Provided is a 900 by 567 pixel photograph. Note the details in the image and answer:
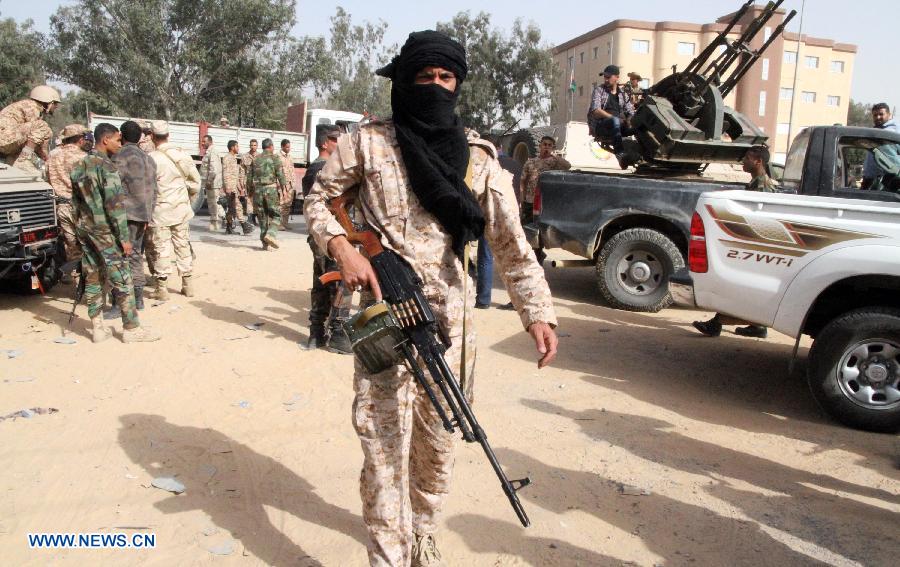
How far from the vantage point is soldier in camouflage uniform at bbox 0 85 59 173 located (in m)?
7.79

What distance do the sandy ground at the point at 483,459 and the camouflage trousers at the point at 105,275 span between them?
1.09 ft

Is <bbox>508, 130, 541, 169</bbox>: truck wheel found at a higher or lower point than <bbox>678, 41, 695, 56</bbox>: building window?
lower

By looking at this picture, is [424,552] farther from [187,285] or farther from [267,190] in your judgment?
[267,190]

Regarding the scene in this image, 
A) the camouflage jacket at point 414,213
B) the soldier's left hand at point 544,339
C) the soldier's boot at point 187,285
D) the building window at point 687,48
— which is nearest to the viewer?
the camouflage jacket at point 414,213

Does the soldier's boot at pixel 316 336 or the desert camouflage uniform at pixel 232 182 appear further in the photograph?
the desert camouflage uniform at pixel 232 182

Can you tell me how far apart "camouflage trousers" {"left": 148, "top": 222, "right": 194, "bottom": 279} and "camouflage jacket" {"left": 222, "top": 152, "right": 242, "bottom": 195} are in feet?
17.9

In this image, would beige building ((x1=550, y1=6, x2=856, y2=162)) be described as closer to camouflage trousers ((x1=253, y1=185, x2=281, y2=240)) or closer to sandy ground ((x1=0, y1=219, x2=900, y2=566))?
camouflage trousers ((x1=253, y1=185, x2=281, y2=240))

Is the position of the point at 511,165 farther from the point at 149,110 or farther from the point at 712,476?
the point at 149,110

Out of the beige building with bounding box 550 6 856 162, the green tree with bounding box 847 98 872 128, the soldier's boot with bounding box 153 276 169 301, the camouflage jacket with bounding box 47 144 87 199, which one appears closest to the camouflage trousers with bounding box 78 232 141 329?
the soldier's boot with bounding box 153 276 169 301

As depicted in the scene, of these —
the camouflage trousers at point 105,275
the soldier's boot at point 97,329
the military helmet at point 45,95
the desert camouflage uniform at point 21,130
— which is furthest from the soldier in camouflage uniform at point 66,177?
the soldier's boot at point 97,329

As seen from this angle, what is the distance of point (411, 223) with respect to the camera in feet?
7.79

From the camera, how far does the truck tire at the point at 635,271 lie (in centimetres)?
703

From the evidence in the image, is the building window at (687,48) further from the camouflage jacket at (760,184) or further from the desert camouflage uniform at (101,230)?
the desert camouflage uniform at (101,230)

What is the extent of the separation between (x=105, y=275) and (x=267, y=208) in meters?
5.14
